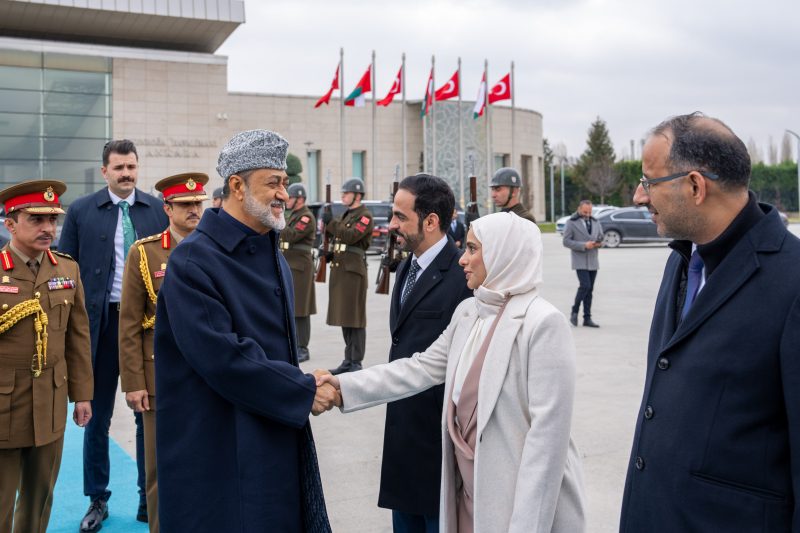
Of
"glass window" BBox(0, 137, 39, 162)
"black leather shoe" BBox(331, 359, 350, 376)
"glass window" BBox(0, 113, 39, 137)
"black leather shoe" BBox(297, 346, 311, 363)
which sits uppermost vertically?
"glass window" BBox(0, 113, 39, 137)

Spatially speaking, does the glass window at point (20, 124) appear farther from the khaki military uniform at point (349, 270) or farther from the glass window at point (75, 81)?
the khaki military uniform at point (349, 270)

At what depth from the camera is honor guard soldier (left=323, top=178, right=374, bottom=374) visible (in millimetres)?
8445

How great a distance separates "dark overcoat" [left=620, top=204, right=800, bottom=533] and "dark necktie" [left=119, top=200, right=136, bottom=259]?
132 inches

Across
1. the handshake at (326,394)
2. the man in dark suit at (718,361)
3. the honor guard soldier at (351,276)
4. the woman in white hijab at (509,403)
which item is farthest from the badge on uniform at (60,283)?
the honor guard soldier at (351,276)

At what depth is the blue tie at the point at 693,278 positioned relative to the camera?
218cm

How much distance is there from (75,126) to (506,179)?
31719 mm

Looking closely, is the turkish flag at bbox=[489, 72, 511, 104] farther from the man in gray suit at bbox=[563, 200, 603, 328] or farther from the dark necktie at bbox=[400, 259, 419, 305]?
the dark necktie at bbox=[400, 259, 419, 305]

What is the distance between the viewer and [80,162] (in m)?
34.1

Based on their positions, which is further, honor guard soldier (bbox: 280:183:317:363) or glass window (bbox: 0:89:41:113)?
glass window (bbox: 0:89:41:113)

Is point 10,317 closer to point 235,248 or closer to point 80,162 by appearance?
point 235,248

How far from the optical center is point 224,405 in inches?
100

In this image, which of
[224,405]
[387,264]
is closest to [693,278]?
[224,405]

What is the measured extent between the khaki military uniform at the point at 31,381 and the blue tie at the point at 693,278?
2.83 m

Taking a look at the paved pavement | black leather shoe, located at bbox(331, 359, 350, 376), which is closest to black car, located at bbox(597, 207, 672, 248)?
the paved pavement
